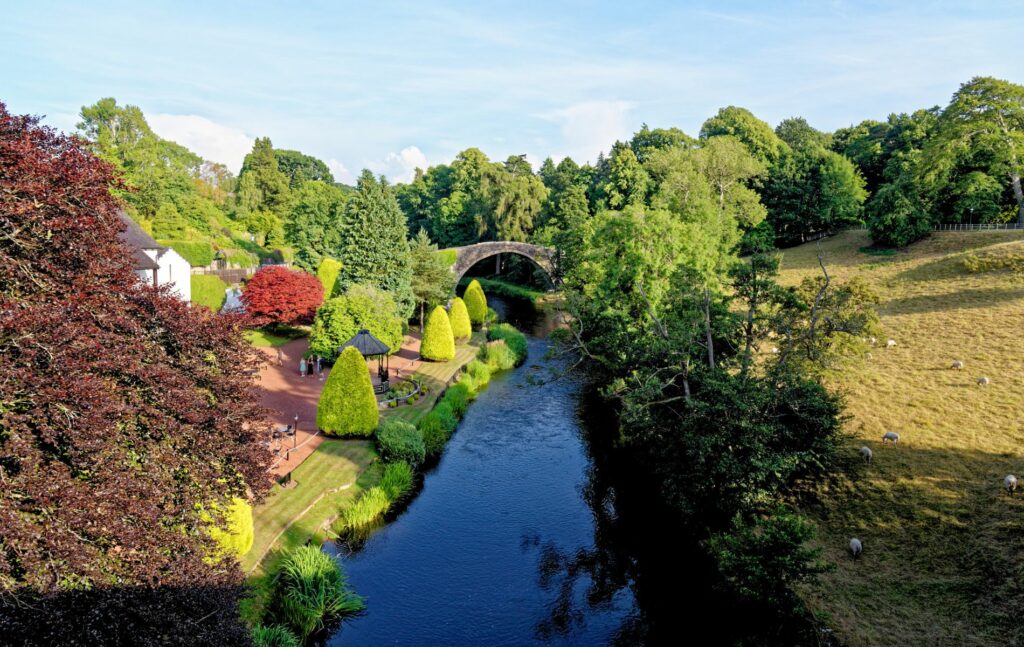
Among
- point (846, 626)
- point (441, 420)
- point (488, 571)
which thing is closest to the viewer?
point (846, 626)

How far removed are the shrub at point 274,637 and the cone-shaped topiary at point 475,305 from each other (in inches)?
1515

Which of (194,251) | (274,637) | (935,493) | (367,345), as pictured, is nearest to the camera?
(274,637)

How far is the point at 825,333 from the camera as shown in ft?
60.3

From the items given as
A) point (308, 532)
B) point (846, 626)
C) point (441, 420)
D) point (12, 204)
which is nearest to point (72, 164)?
point (12, 204)

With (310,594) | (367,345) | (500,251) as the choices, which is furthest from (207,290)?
(310,594)

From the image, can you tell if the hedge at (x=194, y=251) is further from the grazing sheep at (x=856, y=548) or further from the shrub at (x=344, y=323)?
the grazing sheep at (x=856, y=548)

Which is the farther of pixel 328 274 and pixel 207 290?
pixel 328 274

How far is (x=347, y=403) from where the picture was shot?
24281 mm

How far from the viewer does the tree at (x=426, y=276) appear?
154 ft

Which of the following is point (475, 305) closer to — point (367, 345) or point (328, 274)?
point (328, 274)

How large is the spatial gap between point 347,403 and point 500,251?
4365cm

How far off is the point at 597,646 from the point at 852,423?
1399 centimetres

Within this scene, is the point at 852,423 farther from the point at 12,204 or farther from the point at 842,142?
the point at 842,142

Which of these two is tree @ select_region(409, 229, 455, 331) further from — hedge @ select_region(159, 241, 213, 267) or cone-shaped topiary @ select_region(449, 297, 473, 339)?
hedge @ select_region(159, 241, 213, 267)
